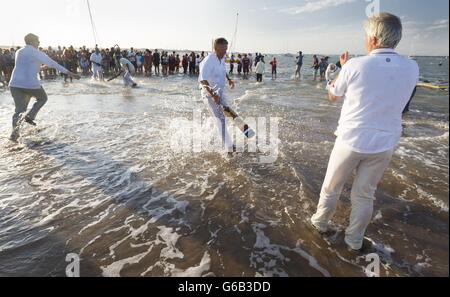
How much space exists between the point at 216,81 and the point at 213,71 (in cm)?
21

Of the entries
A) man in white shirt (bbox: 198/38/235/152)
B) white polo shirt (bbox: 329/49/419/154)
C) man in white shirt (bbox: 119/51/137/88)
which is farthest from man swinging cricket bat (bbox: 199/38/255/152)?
man in white shirt (bbox: 119/51/137/88)

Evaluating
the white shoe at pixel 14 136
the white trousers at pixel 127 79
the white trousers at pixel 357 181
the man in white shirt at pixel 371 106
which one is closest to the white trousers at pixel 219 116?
the white trousers at pixel 357 181

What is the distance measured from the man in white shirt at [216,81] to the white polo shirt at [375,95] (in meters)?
3.24

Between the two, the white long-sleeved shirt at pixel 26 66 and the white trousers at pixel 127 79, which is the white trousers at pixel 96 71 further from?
the white long-sleeved shirt at pixel 26 66

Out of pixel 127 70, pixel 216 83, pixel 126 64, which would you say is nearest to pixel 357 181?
pixel 216 83

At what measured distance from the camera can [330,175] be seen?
2.94m

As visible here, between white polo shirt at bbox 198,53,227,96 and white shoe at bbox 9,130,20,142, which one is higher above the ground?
white polo shirt at bbox 198,53,227,96

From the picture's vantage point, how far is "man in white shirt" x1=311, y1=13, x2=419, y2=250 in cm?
240

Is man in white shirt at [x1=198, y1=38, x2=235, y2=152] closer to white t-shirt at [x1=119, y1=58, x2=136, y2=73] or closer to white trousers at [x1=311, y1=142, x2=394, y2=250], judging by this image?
white trousers at [x1=311, y1=142, x2=394, y2=250]
